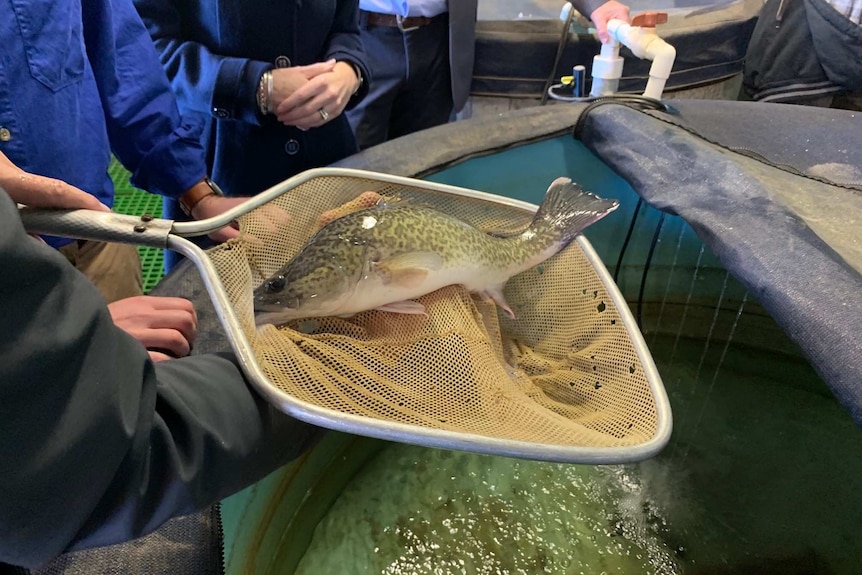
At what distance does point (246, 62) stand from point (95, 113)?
34 cm

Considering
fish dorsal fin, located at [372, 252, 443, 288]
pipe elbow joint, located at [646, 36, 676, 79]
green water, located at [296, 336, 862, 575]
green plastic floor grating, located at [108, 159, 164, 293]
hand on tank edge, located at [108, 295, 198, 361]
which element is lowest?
green plastic floor grating, located at [108, 159, 164, 293]

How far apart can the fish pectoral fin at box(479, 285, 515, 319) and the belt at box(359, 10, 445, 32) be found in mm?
1367

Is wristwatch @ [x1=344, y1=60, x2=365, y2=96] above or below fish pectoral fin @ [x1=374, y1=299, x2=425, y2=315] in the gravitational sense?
above

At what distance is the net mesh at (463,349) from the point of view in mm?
693

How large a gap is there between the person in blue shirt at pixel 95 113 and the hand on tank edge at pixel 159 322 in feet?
0.49

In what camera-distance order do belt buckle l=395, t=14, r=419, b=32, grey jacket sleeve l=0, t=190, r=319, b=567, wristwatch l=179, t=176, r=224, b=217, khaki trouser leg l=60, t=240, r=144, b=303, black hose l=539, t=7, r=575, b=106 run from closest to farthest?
grey jacket sleeve l=0, t=190, r=319, b=567 → khaki trouser leg l=60, t=240, r=144, b=303 → wristwatch l=179, t=176, r=224, b=217 → belt buckle l=395, t=14, r=419, b=32 → black hose l=539, t=7, r=575, b=106

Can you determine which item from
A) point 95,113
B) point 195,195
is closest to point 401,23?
point 195,195

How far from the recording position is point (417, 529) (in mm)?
1312

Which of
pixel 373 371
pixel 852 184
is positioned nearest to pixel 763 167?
pixel 852 184

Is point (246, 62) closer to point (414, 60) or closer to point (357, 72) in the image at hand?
point (357, 72)

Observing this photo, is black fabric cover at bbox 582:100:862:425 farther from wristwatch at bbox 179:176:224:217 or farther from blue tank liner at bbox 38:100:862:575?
wristwatch at bbox 179:176:224:217

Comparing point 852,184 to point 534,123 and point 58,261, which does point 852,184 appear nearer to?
point 534,123

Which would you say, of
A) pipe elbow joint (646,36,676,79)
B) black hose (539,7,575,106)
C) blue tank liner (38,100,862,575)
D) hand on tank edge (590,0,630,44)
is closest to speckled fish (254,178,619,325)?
blue tank liner (38,100,862,575)

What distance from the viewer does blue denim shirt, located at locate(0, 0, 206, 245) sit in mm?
889
